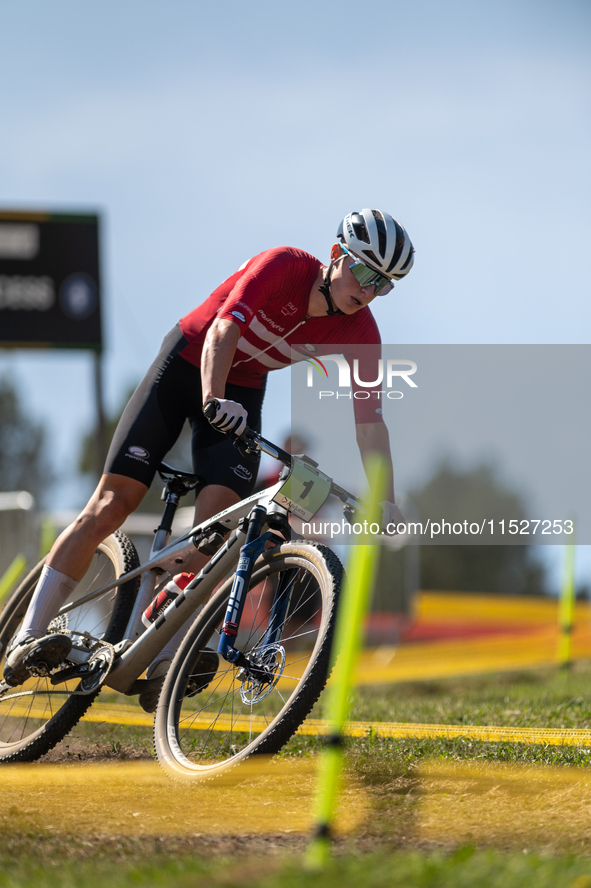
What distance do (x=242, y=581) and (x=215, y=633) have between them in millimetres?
385

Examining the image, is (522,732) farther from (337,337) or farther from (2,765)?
(2,765)

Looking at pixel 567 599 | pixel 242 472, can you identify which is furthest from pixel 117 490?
pixel 567 599

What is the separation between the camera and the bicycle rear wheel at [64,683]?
4.18 meters

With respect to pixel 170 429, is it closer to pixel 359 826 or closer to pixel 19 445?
pixel 359 826

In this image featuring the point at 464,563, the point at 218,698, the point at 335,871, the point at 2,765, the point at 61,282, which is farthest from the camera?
the point at 464,563

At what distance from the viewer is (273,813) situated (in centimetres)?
300

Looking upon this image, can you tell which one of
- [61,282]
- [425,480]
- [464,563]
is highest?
[61,282]

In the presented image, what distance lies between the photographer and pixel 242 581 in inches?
139

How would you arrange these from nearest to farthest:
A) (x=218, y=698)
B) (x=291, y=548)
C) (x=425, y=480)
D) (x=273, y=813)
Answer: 1. (x=273, y=813)
2. (x=291, y=548)
3. (x=218, y=698)
4. (x=425, y=480)

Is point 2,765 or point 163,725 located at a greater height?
point 163,725

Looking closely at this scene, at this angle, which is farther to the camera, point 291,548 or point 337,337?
point 337,337

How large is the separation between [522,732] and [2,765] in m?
2.61

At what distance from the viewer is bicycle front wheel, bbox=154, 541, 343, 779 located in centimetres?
338

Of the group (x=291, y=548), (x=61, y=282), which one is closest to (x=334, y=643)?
(x=291, y=548)
